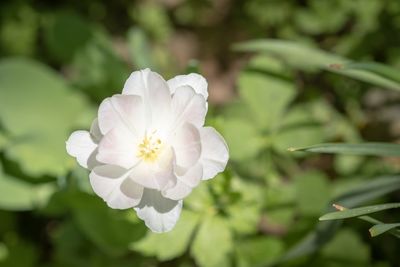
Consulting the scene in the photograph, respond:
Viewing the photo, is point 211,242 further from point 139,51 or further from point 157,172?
point 139,51

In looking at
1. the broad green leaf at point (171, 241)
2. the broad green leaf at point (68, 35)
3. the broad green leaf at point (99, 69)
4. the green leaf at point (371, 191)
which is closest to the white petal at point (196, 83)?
the broad green leaf at point (171, 241)

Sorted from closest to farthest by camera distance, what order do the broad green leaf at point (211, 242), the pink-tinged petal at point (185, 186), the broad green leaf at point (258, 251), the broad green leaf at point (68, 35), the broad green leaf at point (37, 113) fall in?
the pink-tinged petal at point (185, 186) < the broad green leaf at point (211, 242) < the broad green leaf at point (258, 251) < the broad green leaf at point (37, 113) < the broad green leaf at point (68, 35)

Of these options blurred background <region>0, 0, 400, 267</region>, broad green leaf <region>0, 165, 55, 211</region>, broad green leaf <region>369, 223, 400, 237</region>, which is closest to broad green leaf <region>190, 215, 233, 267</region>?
blurred background <region>0, 0, 400, 267</region>

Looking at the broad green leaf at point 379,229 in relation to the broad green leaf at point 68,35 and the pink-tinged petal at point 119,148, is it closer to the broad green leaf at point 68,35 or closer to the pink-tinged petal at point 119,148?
the pink-tinged petal at point 119,148

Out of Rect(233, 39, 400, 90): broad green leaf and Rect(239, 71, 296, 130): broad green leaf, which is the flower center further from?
Rect(239, 71, 296, 130): broad green leaf

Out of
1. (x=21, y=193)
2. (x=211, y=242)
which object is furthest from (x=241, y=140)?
(x=21, y=193)

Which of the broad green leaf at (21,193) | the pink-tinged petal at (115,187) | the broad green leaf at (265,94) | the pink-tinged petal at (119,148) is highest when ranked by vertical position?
the broad green leaf at (265,94)
